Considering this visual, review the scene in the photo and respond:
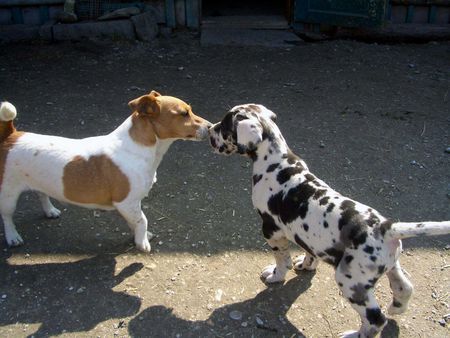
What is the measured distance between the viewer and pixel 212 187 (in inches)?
214

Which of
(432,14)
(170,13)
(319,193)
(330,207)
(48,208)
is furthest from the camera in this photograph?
(432,14)

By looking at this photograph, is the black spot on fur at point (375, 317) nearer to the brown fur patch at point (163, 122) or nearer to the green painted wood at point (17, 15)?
the brown fur patch at point (163, 122)

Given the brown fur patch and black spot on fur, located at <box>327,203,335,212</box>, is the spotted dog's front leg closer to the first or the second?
black spot on fur, located at <box>327,203,335,212</box>

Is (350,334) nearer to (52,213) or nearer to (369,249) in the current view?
(369,249)

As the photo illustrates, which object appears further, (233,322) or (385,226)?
(233,322)

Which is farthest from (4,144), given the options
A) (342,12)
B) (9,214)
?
(342,12)

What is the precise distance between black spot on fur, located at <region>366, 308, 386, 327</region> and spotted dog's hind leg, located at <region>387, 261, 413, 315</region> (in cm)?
37

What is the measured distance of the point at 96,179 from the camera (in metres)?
4.12

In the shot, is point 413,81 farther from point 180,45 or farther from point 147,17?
point 147,17

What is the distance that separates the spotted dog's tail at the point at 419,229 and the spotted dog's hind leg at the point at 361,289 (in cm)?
29

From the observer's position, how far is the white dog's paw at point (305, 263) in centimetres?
417

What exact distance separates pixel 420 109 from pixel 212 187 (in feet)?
12.2

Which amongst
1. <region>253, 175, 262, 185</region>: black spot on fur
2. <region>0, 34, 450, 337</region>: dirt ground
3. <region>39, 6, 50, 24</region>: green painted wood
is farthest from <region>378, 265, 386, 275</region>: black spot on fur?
<region>39, 6, 50, 24</region>: green painted wood

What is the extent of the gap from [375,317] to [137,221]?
210 centimetres
